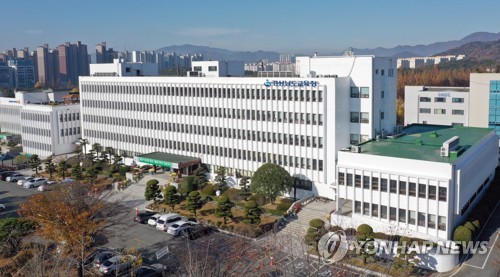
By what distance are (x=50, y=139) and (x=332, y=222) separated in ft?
153

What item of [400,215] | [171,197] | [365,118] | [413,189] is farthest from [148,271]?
[365,118]

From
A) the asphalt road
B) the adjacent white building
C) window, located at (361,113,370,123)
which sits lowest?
the asphalt road

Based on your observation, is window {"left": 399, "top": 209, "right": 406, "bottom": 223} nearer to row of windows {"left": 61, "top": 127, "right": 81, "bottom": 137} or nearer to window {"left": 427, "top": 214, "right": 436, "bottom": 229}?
window {"left": 427, "top": 214, "right": 436, "bottom": 229}

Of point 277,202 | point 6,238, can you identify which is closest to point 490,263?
point 277,202

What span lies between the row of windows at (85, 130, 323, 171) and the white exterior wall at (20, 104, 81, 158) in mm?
7224

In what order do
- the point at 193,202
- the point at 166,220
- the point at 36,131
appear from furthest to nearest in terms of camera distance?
1. the point at 36,131
2. the point at 193,202
3. the point at 166,220

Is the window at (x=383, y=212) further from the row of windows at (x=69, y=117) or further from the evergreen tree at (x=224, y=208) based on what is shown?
the row of windows at (x=69, y=117)

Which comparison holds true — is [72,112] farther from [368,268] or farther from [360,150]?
[368,268]

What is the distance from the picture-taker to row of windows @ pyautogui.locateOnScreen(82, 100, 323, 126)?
40500mm

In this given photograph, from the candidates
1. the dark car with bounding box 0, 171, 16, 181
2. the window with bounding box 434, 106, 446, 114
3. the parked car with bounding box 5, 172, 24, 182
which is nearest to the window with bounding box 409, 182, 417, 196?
the window with bounding box 434, 106, 446, 114

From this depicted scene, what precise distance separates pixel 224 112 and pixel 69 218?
22.3m

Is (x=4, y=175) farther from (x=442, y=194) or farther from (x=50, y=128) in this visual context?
(x=442, y=194)

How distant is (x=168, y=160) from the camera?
49.3m

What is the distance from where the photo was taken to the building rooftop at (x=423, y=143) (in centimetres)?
3091
